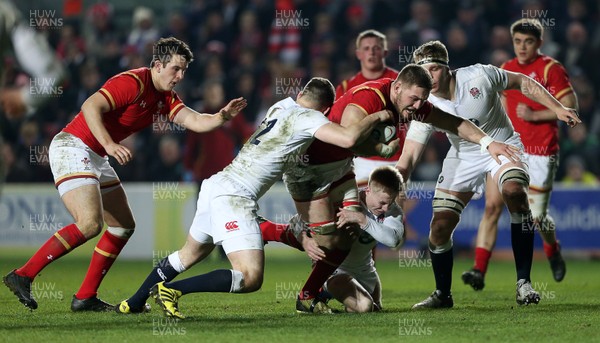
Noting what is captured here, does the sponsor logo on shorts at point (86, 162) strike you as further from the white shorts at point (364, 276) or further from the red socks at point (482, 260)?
the red socks at point (482, 260)

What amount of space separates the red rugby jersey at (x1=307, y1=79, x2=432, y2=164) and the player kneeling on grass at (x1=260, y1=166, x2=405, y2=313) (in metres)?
0.39

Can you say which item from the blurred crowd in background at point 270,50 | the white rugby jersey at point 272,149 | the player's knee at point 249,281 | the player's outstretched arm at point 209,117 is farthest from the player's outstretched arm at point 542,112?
the blurred crowd in background at point 270,50

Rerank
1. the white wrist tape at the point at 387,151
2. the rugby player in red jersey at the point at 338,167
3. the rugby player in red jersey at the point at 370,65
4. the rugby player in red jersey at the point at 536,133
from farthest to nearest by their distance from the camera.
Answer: the rugby player in red jersey at the point at 536,133, the rugby player in red jersey at the point at 370,65, the rugby player in red jersey at the point at 338,167, the white wrist tape at the point at 387,151

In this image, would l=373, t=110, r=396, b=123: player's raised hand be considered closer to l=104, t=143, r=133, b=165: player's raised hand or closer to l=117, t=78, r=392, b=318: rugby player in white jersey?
l=117, t=78, r=392, b=318: rugby player in white jersey

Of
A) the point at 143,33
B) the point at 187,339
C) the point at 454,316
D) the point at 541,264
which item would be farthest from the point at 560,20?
the point at 187,339

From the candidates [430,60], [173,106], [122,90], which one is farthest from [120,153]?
[430,60]

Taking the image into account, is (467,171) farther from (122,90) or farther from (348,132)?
(122,90)

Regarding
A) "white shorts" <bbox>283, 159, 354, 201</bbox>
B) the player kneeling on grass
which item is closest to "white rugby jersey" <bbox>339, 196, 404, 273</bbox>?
the player kneeling on grass

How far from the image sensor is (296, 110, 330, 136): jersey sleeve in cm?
708

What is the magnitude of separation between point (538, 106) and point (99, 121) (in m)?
5.01

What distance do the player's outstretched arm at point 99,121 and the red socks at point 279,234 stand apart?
1.35m

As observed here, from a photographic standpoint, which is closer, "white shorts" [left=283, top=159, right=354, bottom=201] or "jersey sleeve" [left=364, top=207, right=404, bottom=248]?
"jersey sleeve" [left=364, top=207, right=404, bottom=248]

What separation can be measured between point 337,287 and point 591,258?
7.55 metres

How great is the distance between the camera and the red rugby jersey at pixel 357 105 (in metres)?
7.42
